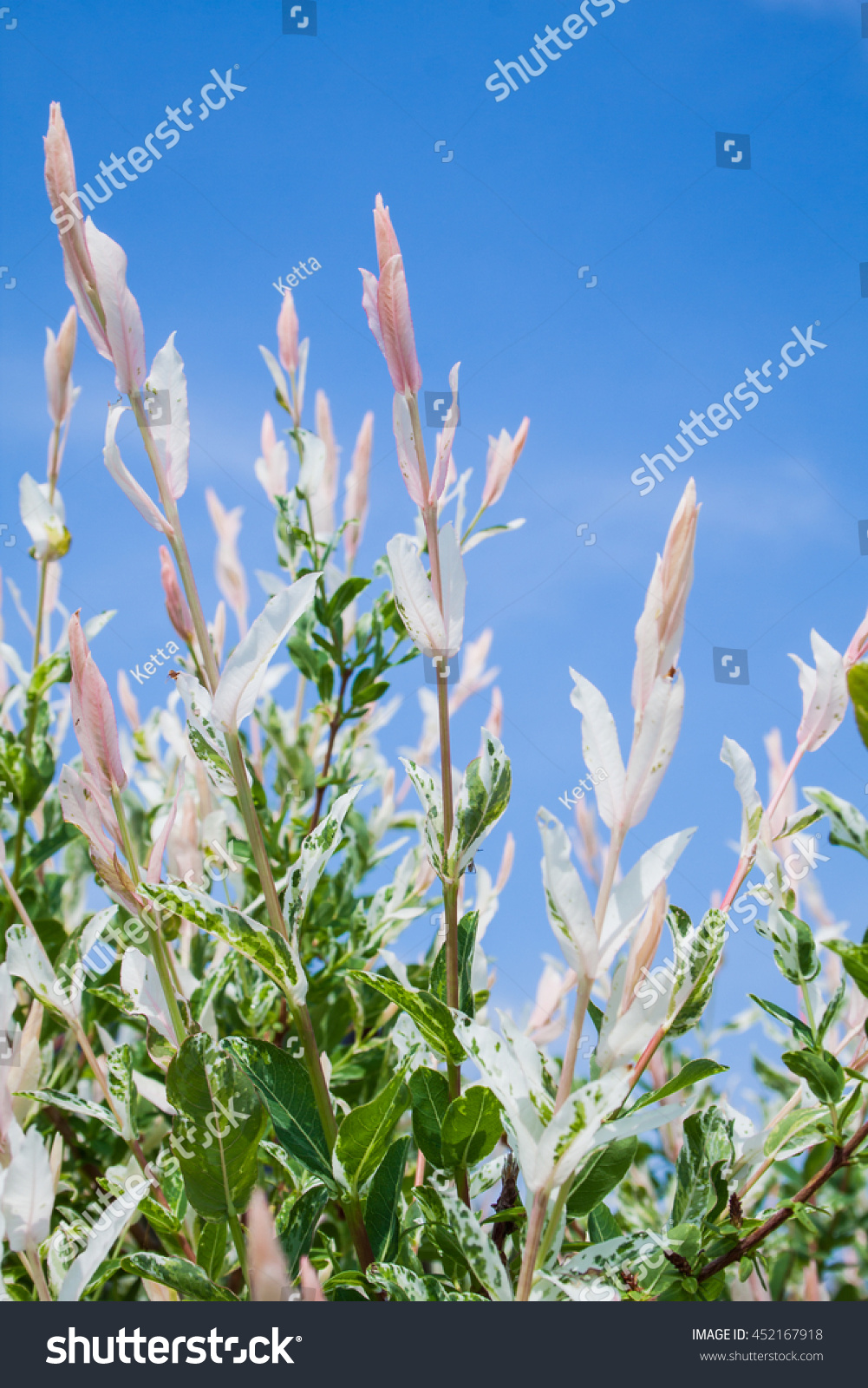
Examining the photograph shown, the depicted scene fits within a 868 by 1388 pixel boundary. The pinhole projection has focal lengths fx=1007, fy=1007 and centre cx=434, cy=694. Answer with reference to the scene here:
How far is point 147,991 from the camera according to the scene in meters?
0.92

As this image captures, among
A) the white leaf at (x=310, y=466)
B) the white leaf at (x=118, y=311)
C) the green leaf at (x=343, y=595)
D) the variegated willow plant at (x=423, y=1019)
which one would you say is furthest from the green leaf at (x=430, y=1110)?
the white leaf at (x=310, y=466)

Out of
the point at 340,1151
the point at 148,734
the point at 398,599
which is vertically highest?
the point at 148,734

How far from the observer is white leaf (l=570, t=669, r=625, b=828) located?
2.39ft

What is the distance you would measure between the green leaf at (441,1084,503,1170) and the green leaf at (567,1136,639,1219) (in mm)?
84

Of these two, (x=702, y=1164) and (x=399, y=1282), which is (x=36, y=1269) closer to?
(x=399, y=1282)

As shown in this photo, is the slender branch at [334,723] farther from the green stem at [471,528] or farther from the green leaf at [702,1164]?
the green leaf at [702,1164]

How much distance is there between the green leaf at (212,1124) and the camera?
78cm

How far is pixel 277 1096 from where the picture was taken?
2.78ft

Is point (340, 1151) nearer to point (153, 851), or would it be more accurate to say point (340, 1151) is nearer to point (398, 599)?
point (153, 851)

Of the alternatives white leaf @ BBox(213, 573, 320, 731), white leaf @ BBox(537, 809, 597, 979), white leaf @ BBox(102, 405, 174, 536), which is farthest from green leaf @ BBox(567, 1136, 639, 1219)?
white leaf @ BBox(102, 405, 174, 536)

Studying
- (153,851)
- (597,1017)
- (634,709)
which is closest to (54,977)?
(153,851)

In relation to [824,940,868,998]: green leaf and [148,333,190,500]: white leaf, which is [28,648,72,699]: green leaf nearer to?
[148,333,190,500]: white leaf

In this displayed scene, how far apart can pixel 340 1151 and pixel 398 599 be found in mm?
468

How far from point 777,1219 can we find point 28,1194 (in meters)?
0.64
